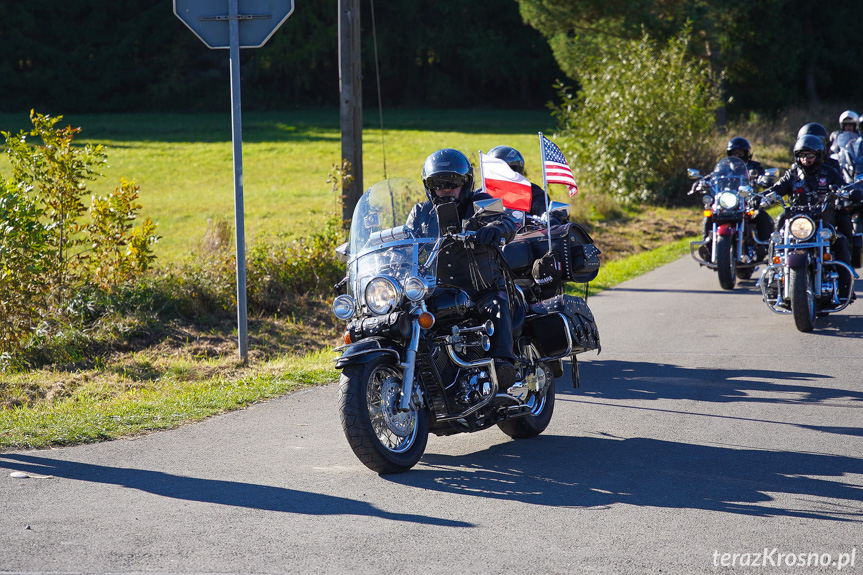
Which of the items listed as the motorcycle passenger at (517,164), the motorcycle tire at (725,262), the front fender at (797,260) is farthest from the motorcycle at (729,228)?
the motorcycle passenger at (517,164)

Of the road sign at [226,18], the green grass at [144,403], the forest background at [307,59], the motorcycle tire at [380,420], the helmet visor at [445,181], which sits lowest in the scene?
the green grass at [144,403]

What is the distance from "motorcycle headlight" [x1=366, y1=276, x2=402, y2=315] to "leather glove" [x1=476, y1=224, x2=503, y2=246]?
1.91 ft

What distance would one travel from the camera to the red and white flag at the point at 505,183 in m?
8.56

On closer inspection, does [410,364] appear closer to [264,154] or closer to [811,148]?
[811,148]

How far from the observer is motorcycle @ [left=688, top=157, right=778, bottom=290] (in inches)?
498

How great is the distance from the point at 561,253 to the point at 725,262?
6.00 meters

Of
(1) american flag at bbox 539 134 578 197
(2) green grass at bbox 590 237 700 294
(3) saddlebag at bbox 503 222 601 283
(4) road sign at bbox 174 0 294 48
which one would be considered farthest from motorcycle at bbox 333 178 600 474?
(2) green grass at bbox 590 237 700 294

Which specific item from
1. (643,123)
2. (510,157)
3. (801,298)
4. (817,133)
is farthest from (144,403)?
(643,123)

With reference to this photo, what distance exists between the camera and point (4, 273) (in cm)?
884

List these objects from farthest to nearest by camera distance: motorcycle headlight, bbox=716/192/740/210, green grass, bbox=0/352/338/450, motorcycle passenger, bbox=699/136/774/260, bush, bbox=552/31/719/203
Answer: bush, bbox=552/31/719/203 → motorcycle passenger, bbox=699/136/774/260 → motorcycle headlight, bbox=716/192/740/210 → green grass, bbox=0/352/338/450

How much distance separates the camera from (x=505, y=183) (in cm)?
861

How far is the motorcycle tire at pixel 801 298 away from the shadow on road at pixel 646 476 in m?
4.18

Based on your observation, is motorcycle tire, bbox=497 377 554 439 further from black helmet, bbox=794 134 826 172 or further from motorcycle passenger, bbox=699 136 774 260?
motorcycle passenger, bbox=699 136 774 260

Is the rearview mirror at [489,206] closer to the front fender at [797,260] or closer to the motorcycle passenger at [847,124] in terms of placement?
the front fender at [797,260]
